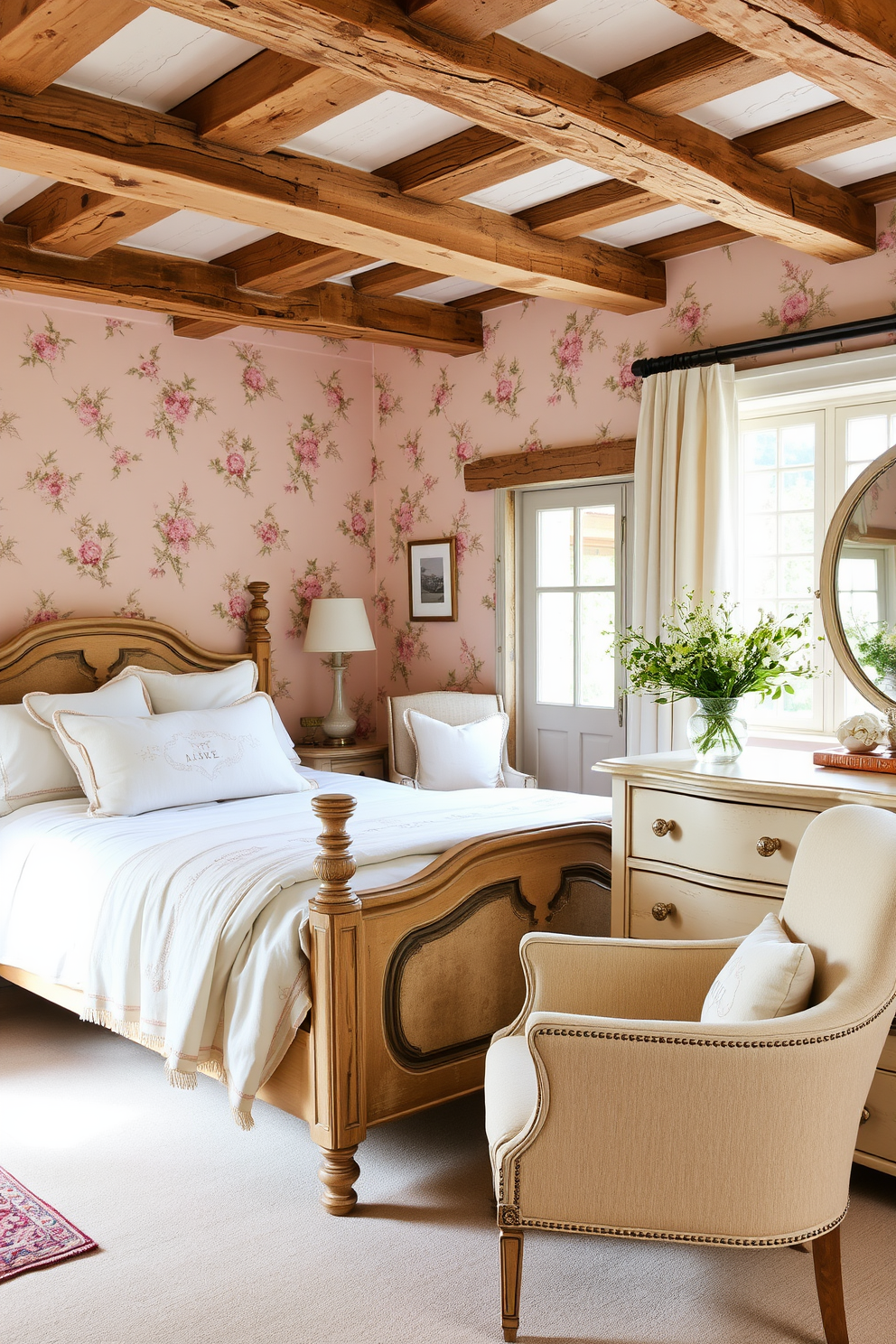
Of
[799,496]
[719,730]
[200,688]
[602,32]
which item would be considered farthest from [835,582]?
[200,688]

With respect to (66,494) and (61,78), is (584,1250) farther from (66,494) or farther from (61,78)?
(66,494)

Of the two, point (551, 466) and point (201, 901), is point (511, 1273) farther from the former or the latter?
point (551, 466)

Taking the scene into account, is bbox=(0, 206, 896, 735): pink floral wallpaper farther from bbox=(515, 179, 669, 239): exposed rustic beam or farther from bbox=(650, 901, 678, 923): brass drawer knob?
bbox=(650, 901, 678, 923): brass drawer knob

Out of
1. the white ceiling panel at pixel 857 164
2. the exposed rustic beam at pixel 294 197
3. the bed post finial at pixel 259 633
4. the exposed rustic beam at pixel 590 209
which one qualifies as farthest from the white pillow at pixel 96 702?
the white ceiling panel at pixel 857 164

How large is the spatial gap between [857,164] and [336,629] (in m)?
2.62

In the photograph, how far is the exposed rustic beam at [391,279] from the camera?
405 cm

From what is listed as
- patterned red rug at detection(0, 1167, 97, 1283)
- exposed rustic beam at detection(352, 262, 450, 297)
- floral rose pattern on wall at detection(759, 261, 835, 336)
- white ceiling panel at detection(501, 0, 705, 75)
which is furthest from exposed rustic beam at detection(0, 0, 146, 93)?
patterned red rug at detection(0, 1167, 97, 1283)

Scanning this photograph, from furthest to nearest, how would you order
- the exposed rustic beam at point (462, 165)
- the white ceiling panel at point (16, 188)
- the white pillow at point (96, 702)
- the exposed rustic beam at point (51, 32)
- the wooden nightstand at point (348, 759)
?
the wooden nightstand at point (348, 759) → the white pillow at point (96, 702) → the white ceiling panel at point (16, 188) → the exposed rustic beam at point (462, 165) → the exposed rustic beam at point (51, 32)

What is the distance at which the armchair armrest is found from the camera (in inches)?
91.0

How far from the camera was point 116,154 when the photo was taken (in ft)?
8.79

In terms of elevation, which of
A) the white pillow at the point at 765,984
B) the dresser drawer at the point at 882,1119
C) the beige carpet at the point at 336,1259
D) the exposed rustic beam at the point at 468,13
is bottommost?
the beige carpet at the point at 336,1259

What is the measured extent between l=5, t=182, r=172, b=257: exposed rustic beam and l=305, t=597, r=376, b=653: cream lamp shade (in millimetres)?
1707

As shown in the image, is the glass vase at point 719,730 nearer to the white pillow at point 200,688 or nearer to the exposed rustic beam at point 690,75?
the exposed rustic beam at point 690,75

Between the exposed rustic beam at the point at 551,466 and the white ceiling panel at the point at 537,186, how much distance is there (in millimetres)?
1005
